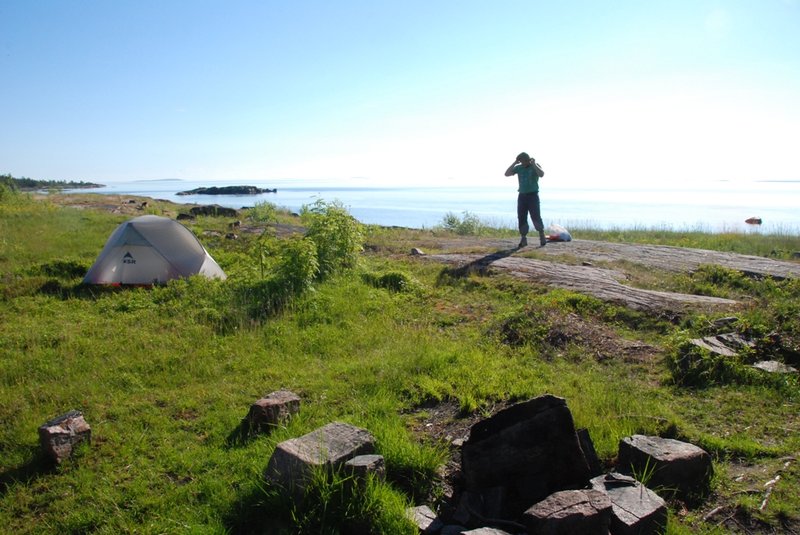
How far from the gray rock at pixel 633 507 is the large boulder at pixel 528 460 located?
192 millimetres

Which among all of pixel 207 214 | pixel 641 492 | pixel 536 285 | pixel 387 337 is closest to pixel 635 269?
pixel 536 285

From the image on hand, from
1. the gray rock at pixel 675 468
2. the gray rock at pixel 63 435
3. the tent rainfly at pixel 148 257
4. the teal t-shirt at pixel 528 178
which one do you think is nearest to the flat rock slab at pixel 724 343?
the gray rock at pixel 675 468

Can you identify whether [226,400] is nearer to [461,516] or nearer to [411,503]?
[411,503]

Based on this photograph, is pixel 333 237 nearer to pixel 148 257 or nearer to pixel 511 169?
pixel 148 257

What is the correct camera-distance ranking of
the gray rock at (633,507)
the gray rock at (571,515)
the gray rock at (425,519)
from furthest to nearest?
the gray rock at (425,519) < the gray rock at (633,507) < the gray rock at (571,515)

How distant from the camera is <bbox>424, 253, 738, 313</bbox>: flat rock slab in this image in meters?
7.97

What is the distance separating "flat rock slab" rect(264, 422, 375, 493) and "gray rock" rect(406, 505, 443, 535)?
56cm

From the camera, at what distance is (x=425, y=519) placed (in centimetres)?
333

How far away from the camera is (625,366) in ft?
19.8

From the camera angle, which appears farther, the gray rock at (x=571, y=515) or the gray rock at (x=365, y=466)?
the gray rock at (x=365, y=466)

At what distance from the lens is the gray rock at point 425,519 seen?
3.26 m

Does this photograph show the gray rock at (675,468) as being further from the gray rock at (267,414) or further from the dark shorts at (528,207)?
the dark shorts at (528,207)

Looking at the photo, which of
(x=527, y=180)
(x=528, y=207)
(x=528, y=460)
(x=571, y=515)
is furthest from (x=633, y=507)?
(x=528, y=207)

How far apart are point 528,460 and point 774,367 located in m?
3.69
